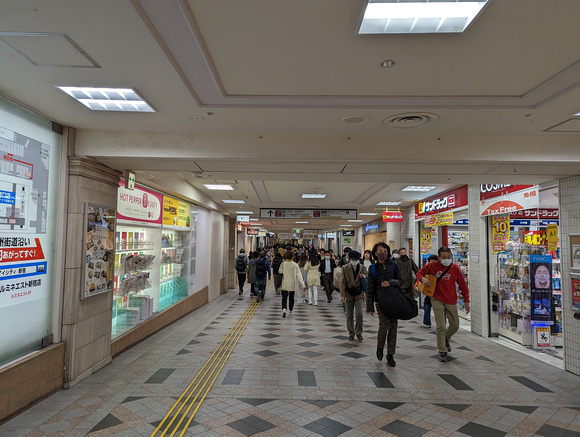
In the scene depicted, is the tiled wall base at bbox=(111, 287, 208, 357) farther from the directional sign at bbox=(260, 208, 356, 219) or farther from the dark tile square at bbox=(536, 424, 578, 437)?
the dark tile square at bbox=(536, 424, 578, 437)

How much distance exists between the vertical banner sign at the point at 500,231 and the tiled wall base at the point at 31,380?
22.9ft

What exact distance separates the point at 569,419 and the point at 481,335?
354 cm

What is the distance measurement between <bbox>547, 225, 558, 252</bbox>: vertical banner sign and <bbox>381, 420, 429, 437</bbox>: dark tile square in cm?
452

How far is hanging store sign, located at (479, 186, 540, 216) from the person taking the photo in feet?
19.0

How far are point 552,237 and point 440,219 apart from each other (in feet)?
8.93

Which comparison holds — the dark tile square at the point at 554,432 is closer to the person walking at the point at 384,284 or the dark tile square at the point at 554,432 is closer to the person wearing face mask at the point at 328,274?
the person walking at the point at 384,284

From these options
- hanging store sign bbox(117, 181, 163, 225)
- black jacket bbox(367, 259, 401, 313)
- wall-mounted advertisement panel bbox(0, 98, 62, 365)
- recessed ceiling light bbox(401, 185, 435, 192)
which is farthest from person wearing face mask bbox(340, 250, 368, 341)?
wall-mounted advertisement panel bbox(0, 98, 62, 365)

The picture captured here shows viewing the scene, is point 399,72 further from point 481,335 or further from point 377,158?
point 481,335

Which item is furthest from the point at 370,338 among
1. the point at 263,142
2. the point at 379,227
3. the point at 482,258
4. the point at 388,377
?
the point at 379,227

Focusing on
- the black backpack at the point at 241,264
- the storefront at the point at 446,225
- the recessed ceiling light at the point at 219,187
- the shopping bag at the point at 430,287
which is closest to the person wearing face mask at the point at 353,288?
the shopping bag at the point at 430,287

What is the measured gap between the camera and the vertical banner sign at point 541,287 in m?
6.10

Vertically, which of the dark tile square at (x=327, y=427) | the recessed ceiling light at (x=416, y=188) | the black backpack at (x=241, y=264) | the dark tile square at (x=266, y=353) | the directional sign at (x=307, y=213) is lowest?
the dark tile square at (x=266, y=353)

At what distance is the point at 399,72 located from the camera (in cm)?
296

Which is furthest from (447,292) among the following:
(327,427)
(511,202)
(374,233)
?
(374,233)
